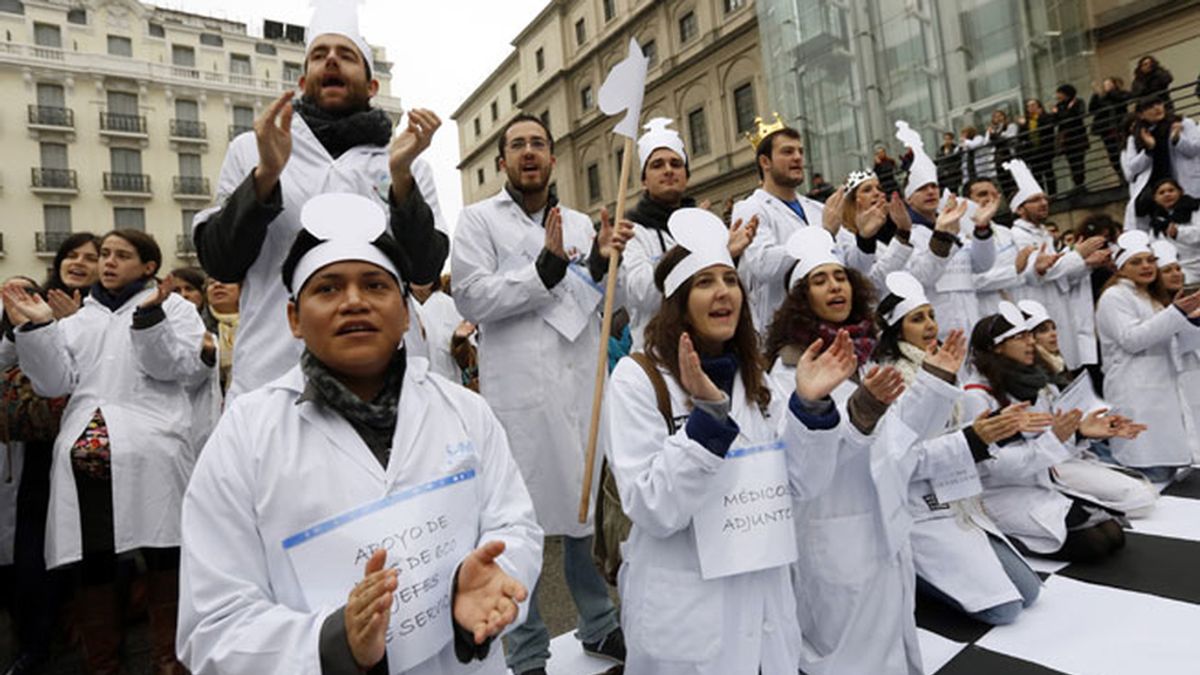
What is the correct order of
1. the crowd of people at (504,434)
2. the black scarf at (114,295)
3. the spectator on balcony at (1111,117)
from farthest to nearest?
the spectator on balcony at (1111,117) < the black scarf at (114,295) < the crowd of people at (504,434)

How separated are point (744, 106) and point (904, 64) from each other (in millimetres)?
7512

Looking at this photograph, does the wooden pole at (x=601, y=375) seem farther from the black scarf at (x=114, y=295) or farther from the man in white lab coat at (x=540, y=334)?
the black scarf at (x=114, y=295)

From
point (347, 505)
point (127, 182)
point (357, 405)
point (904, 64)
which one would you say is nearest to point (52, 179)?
point (127, 182)

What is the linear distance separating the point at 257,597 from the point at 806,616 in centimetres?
198

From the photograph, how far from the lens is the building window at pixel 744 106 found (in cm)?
2258

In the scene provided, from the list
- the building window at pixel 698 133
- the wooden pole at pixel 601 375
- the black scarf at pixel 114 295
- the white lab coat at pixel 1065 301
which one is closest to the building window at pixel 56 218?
the building window at pixel 698 133

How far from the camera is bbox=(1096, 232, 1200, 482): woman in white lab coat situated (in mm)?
4770

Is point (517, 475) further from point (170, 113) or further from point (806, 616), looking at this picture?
point (170, 113)

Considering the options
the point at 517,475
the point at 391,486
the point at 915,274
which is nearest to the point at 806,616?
the point at 517,475

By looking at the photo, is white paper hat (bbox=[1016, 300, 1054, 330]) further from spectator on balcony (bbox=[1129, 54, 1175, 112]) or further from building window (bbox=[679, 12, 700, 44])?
building window (bbox=[679, 12, 700, 44])

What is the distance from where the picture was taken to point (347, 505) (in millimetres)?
1318

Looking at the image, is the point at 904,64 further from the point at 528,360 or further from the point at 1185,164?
the point at 528,360

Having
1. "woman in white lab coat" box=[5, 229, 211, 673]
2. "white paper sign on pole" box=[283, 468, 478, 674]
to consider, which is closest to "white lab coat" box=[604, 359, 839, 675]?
"white paper sign on pole" box=[283, 468, 478, 674]

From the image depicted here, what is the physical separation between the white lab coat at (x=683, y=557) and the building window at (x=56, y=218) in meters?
36.6
